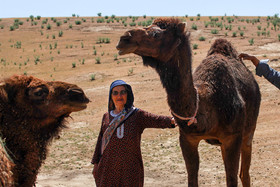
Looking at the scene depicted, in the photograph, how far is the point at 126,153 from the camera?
510cm

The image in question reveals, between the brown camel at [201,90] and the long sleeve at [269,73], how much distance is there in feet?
2.26

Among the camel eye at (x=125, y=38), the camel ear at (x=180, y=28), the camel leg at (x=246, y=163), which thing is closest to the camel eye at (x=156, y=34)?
the camel ear at (x=180, y=28)

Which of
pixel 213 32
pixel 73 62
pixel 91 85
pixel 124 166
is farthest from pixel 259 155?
pixel 213 32

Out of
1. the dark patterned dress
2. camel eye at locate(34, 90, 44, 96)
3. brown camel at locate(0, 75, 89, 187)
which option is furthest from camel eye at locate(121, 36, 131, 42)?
camel eye at locate(34, 90, 44, 96)

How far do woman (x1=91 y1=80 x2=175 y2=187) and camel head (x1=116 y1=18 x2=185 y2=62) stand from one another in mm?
579

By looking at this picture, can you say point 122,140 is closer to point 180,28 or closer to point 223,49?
point 180,28

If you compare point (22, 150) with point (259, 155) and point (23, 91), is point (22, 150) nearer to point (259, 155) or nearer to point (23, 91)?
point (23, 91)

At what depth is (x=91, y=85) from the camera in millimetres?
20391

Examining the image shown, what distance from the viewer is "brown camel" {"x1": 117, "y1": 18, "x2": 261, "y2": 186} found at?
16.4ft

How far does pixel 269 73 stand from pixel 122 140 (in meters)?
2.26

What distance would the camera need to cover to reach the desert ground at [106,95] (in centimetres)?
938

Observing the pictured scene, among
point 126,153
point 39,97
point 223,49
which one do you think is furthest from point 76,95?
point 223,49

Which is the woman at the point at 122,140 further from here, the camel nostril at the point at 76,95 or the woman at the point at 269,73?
the woman at the point at 269,73

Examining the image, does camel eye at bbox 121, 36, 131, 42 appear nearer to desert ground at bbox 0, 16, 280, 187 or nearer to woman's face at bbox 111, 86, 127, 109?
woman's face at bbox 111, 86, 127, 109
